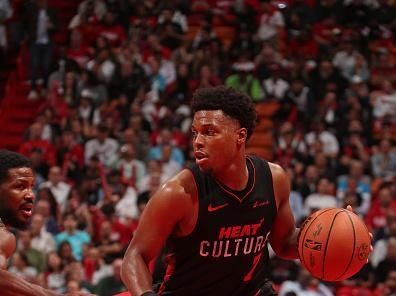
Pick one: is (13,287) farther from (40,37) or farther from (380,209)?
(40,37)

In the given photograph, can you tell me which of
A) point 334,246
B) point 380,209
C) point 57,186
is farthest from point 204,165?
point 57,186

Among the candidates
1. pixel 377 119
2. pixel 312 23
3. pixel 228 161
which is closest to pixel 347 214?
pixel 228 161

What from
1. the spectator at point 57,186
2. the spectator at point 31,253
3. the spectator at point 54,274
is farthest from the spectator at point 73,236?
the spectator at point 57,186

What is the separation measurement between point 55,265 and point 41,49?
19.4 ft

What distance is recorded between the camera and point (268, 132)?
1291 centimetres

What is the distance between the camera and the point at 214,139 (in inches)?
173

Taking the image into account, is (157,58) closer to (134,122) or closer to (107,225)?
(134,122)

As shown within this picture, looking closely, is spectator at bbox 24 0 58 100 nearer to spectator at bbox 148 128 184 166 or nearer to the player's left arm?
spectator at bbox 148 128 184 166

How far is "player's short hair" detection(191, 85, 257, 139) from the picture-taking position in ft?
14.6

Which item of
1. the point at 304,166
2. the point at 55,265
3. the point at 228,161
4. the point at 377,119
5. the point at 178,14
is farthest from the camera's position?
the point at 178,14

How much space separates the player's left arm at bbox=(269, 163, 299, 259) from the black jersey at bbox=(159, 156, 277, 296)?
17cm

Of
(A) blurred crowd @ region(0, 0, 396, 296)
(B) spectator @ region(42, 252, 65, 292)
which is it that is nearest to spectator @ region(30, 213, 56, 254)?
(A) blurred crowd @ region(0, 0, 396, 296)

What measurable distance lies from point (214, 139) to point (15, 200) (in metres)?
1.03

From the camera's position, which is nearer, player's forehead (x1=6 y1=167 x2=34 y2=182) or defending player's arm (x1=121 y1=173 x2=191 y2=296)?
defending player's arm (x1=121 y1=173 x2=191 y2=296)
